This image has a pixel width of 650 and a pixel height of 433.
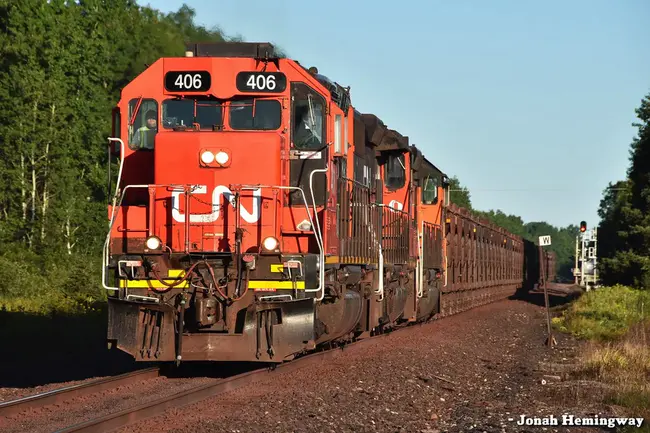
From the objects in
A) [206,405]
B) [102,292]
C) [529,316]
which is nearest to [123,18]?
[102,292]

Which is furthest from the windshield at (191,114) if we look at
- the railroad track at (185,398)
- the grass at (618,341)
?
the grass at (618,341)

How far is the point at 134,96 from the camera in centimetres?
1177

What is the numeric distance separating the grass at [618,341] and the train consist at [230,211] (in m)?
3.78

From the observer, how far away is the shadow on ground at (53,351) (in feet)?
41.3

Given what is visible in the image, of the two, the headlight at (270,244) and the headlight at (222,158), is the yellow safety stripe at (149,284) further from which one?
the headlight at (222,158)

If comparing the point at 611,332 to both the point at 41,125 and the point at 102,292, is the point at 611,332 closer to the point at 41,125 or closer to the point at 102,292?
the point at 102,292

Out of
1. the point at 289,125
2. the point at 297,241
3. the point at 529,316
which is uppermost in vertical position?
the point at 289,125

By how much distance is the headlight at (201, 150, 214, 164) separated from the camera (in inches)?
442

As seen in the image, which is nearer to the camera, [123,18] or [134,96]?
[134,96]

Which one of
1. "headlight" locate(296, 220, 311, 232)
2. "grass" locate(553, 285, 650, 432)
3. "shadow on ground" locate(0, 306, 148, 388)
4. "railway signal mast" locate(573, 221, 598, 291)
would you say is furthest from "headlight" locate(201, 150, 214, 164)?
"railway signal mast" locate(573, 221, 598, 291)

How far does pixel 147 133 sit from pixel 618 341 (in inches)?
471

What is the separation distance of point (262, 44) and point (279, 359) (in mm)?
4044

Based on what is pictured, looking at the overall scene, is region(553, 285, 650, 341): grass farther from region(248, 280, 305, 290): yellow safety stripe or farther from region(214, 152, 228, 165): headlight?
region(214, 152, 228, 165): headlight

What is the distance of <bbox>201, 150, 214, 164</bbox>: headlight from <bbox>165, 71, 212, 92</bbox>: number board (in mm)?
843
